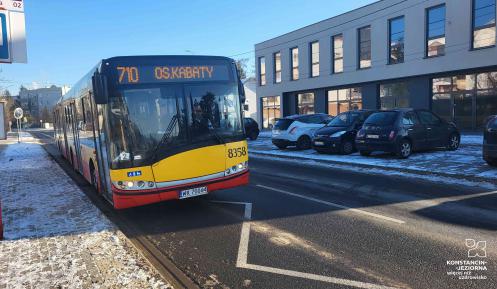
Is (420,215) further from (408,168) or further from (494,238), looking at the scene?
(408,168)

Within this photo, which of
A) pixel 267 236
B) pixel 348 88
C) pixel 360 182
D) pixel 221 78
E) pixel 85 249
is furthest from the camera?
pixel 348 88

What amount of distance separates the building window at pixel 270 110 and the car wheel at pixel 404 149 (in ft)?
86.6

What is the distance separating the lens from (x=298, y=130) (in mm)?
18547

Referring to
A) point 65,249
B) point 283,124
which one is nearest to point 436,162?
point 283,124

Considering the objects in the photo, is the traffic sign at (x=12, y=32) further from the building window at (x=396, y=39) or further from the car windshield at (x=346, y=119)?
the building window at (x=396, y=39)

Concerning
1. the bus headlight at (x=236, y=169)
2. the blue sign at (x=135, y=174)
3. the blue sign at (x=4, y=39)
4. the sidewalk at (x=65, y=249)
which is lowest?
the sidewalk at (x=65, y=249)

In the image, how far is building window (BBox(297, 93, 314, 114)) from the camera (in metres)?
35.7

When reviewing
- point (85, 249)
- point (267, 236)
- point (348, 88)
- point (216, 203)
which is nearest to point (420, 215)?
point (267, 236)

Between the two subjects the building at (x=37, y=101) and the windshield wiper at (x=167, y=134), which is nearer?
the windshield wiper at (x=167, y=134)

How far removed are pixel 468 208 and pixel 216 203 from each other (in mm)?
4525

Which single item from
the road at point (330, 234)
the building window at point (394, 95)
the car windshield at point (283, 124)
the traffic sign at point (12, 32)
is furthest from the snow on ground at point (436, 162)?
the building window at point (394, 95)

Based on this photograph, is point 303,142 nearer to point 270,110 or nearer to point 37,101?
point 270,110

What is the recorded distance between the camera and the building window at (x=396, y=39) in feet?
87.8

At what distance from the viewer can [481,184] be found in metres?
9.15
